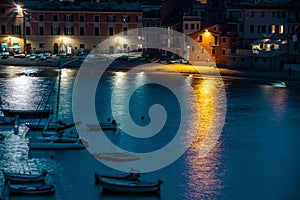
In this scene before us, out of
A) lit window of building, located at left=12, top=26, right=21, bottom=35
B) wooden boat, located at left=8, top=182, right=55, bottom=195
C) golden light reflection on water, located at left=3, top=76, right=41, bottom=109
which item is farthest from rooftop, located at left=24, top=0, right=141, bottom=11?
wooden boat, located at left=8, top=182, right=55, bottom=195

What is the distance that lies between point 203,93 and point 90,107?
28.4 feet

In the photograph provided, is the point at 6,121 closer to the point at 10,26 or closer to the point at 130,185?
the point at 130,185

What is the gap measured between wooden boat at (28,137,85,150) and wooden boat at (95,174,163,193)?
4542 mm

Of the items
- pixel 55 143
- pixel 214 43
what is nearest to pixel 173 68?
pixel 214 43

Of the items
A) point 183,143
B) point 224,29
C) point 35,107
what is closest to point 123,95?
point 35,107

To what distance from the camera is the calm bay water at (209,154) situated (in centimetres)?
1678

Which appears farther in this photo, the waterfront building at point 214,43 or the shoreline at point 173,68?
the waterfront building at point 214,43

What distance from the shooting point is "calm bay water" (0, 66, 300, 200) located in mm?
16781

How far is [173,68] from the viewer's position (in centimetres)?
4900

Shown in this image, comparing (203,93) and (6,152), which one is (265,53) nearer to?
(203,93)

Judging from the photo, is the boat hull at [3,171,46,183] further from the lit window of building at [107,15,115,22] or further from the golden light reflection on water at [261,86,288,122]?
the lit window of building at [107,15,115,22]

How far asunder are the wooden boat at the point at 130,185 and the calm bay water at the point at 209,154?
0.79ft

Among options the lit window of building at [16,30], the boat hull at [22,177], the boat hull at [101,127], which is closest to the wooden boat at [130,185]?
the boat hull at [22,177]

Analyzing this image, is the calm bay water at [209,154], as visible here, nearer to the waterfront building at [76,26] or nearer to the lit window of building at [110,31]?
the waterfront building at [76,26]
